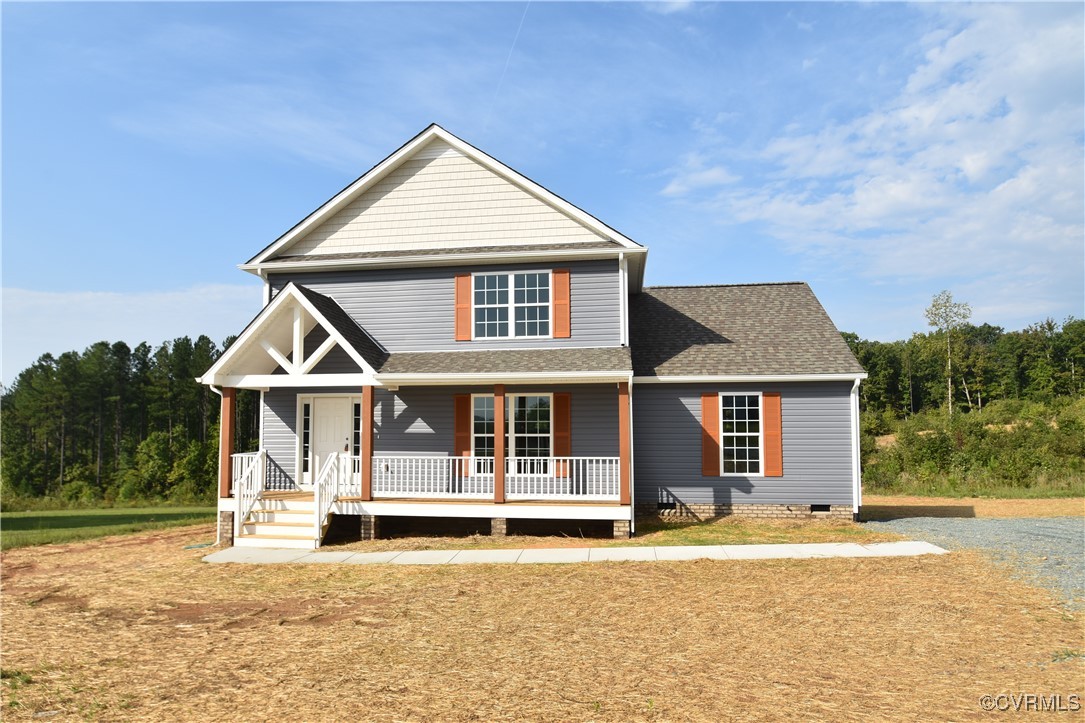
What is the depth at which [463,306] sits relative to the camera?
16047 mm

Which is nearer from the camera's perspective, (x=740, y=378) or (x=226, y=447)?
(x=226, y=447)

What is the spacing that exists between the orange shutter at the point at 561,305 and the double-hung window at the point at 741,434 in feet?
13.8

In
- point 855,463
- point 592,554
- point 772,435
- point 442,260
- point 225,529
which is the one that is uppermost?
point 442,260

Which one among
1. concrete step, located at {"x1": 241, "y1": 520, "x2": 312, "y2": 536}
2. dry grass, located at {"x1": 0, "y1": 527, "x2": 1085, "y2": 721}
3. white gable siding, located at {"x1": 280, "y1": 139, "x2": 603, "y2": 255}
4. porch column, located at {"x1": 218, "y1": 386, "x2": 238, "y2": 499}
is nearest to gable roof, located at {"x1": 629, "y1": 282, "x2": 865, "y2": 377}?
white gable siding, located at {"x1": 280, "y1": 139, "x2": 603, "y2": 255}

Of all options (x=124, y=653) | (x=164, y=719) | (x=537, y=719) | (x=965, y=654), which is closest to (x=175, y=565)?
(x=124, y=653)

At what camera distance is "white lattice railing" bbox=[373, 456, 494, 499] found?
15.0 m

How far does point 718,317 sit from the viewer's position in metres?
18.4

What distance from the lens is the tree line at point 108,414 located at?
49594mm

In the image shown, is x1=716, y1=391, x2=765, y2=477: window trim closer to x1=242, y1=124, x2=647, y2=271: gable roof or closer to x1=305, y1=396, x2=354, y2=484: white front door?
x1=242, y1=124, x2=647, y2=271: gable roof

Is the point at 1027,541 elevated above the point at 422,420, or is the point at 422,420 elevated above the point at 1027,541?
the point at 422,420

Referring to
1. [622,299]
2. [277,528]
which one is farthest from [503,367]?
[277,528]

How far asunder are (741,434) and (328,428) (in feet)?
33.4

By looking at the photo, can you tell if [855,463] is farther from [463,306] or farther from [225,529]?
[225,529]

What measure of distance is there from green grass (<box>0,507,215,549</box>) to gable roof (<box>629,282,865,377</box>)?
14.2 meters
